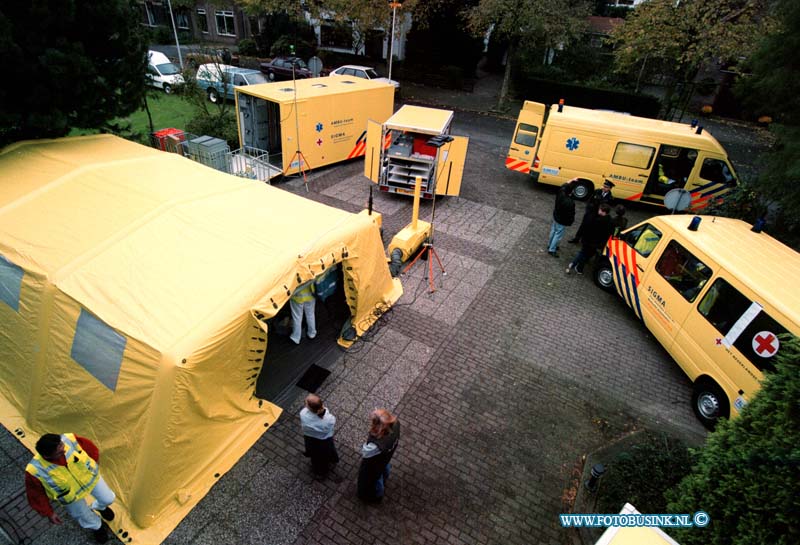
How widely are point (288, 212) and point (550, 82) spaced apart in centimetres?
2295

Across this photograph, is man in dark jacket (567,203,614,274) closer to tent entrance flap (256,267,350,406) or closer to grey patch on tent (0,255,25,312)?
tent entrance flap (256,267,350,406)

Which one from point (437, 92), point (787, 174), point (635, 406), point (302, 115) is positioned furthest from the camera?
point (437, 92)

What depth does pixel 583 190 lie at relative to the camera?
1364cm

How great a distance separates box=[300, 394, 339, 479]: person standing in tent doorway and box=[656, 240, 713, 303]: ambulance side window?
6.12 metres

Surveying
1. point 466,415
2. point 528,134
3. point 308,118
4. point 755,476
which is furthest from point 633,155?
point 755,476

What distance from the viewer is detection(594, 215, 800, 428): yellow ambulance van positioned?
5875 millimetres

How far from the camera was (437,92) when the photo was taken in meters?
26.8

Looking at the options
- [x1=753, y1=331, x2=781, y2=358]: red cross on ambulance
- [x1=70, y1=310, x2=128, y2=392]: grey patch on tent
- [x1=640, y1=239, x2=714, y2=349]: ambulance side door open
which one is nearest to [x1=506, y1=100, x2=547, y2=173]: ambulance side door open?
[x1=640, y1=239, x2=714, y2=349]: ambulance side door open

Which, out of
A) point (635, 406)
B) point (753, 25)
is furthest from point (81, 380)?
point (753, 25)

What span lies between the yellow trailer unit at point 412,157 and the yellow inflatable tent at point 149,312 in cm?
569

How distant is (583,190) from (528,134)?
256cm

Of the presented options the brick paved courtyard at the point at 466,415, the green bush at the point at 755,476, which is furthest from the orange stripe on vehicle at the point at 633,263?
the green bush at the point at 755,476

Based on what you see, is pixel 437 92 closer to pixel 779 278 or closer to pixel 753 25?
pixel 753 25

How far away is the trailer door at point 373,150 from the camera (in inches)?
477
